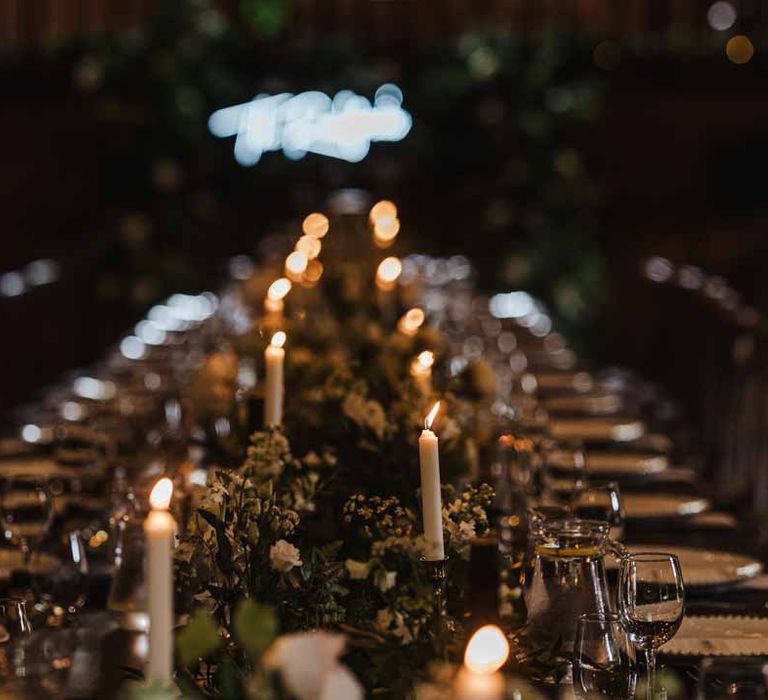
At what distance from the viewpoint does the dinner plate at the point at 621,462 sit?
3.71 m

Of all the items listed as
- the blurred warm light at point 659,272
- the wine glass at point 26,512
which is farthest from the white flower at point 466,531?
the blurred warm light at point 659,272

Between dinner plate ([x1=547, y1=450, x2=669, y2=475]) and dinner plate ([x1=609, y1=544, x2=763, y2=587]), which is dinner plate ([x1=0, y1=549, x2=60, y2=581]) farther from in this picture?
dinner plate ([x1=547, y1=450, x2=669, y2=475])

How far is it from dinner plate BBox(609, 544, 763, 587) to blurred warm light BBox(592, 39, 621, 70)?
8.22m

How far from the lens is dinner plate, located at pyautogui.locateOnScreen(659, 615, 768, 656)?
6.98 ft

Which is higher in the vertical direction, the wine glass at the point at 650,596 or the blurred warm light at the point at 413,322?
the blurred warm light at the point at 413,322

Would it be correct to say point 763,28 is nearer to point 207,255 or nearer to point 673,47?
point 673,47

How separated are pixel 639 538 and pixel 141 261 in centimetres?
750

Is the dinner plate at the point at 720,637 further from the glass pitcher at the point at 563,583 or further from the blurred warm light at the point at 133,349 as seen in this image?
the blurred warm light at the point at 133,349

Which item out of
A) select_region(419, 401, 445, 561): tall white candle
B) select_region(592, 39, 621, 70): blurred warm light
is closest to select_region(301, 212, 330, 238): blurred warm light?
select_region(592, 39, 621, 70): blurred warm light

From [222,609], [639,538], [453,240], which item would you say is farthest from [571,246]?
[222,609]

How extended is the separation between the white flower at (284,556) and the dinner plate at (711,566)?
92 centimetres

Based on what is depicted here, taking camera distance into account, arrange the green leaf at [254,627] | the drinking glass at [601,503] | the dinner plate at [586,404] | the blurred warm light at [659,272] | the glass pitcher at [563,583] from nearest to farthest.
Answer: the green leaf at [254,627] → the glass pitcher at [563,583] → the drinking glass at [601,503] → the dinner plate at [586,404] → the blurred warm light at [659,272]

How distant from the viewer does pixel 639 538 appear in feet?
9.80

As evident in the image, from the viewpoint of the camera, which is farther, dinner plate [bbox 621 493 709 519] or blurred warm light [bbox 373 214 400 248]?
blurred warm light [bbox 373 214 400 248]
